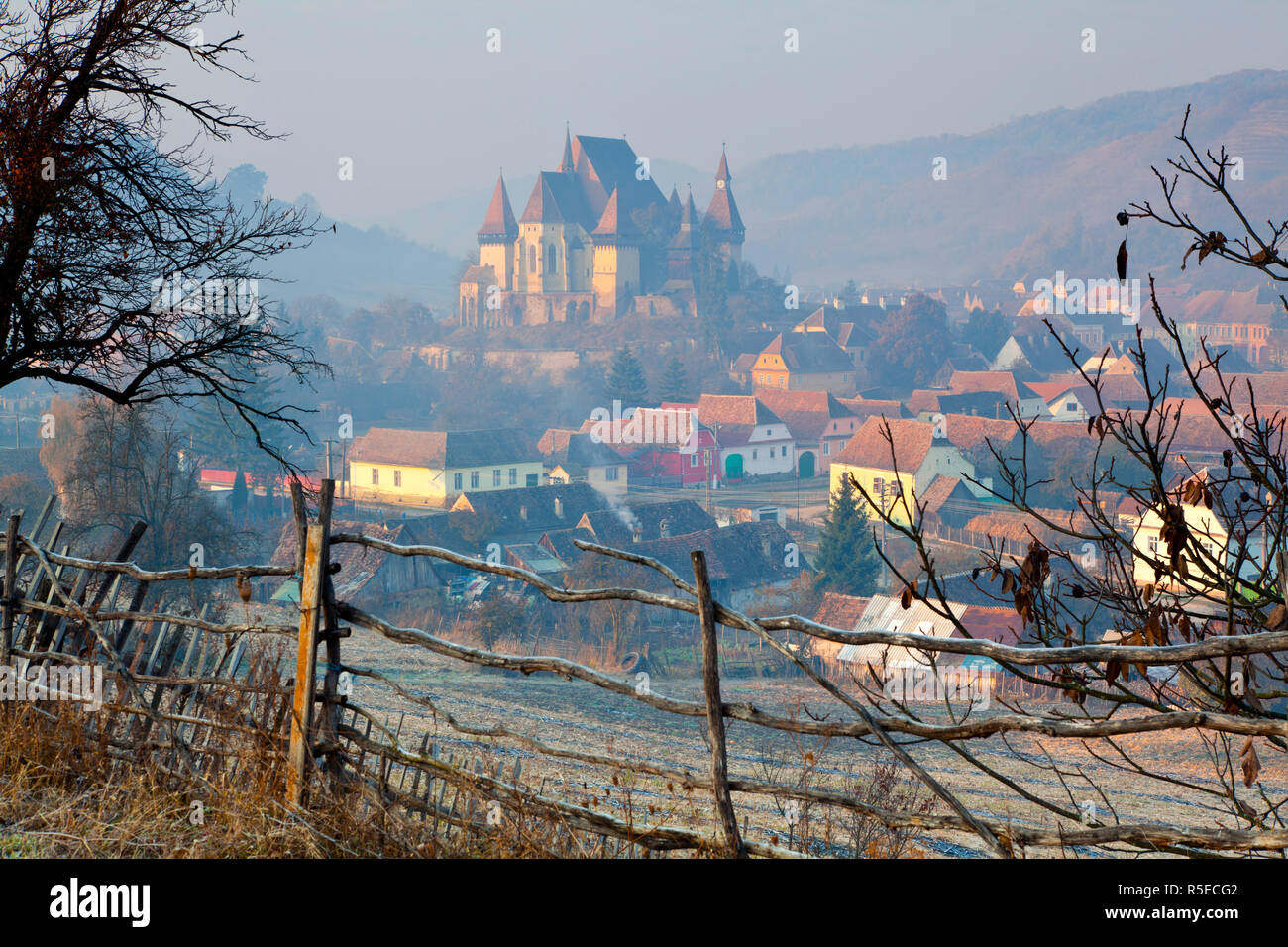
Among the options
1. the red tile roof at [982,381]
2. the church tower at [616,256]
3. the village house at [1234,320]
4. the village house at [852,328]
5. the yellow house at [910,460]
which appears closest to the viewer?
the yellow house at [910,460]

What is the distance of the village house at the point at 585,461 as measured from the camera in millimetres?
79062

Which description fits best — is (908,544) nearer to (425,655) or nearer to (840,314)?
(425,655)

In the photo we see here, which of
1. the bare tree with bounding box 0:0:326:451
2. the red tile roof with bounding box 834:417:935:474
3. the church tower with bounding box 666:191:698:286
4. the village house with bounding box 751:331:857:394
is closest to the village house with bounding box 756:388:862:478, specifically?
the red tile roof with bounding box 834:417:935:474

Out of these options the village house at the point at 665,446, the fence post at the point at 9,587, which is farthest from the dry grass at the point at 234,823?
the village house at the point at 665,446

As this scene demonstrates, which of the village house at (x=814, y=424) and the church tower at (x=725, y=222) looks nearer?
the village house at (x=814, y=424)

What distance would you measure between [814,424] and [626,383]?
23.0 m

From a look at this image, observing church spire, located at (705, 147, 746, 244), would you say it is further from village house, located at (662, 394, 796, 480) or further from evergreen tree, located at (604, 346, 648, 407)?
village house, located at (662, 394, 796, 480)

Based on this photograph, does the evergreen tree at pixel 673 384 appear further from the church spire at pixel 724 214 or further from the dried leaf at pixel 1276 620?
the dried leaf at pixel 1276 620

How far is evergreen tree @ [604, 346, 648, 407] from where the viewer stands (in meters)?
106

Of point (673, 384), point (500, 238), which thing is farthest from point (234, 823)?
point (500, 238)

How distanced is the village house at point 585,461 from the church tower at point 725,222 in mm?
56594

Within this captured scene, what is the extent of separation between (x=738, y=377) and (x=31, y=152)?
11339 centimetres

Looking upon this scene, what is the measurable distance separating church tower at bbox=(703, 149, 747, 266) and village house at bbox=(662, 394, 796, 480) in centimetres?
4853
